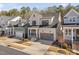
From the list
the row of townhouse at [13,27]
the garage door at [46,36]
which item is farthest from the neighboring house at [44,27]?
the row of townhouse at [13,27]

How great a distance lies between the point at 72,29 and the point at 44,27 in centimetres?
46

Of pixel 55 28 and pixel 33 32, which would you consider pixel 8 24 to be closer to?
pixel 33 32

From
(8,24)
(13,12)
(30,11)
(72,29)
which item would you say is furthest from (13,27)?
(72,29)

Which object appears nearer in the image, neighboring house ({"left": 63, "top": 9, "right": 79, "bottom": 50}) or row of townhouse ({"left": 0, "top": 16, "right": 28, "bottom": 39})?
neighboring house ({"left": 63, "top": 9, "right": 79, "bottom": 50})

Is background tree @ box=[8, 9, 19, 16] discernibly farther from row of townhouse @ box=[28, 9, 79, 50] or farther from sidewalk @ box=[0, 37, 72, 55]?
sidewalk @ box=[0, 37, 72, 55]

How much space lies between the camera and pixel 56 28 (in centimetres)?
496

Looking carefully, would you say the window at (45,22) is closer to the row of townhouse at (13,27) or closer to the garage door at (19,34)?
the row of townhouse at (13,27)

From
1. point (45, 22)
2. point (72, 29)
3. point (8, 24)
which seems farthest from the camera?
point (8, 24)

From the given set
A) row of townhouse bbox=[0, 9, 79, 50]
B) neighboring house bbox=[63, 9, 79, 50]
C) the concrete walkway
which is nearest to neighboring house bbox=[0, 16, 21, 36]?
row of townhouse bbox=[0, 9, 79, 50]

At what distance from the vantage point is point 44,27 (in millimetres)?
5020

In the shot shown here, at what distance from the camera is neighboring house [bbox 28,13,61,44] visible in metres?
4.98

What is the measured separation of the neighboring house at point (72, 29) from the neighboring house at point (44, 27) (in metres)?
0.12

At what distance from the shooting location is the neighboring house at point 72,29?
493 cm
